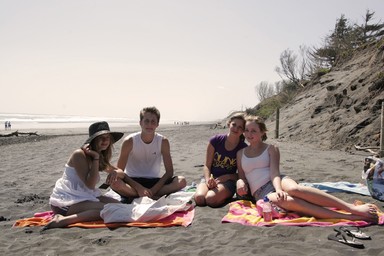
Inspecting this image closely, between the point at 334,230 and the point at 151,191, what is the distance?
2464mm

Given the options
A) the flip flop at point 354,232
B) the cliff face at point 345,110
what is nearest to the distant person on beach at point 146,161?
the flip flop at point 354,232

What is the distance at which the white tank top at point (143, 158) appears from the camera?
4926 mm

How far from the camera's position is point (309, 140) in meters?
13.0

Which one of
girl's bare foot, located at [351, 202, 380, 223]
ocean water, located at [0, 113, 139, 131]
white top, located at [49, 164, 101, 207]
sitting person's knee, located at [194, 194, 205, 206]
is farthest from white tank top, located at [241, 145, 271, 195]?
ocean water, located at [0, 113, 139, 131]

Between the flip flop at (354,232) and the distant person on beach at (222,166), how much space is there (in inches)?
66.5

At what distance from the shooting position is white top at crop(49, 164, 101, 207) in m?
4.02

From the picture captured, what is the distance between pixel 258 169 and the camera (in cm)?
445

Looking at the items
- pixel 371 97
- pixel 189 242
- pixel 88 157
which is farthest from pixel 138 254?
pixel 371 97

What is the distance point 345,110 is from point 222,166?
33.2 ft

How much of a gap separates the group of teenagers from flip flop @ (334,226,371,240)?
0.94 feet

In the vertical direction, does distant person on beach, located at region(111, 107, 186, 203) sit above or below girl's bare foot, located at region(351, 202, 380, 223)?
above

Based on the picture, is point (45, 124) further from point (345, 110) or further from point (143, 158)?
point (143, 158)

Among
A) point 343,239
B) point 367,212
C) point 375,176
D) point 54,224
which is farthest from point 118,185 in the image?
point 375,176

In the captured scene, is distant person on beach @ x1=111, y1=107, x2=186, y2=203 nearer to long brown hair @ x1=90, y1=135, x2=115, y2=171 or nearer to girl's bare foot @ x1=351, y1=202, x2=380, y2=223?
long brown hair @ x1=90, y1=135, x2=115, y2=171
